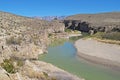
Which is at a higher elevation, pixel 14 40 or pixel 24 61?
pixel 24 61

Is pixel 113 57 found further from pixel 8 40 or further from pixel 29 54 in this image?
pixel 8 40

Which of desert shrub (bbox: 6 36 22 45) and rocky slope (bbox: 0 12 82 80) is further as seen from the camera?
desert shrub (bbox: 6 36 22 45)

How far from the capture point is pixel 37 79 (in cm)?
2597

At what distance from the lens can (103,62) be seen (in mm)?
49156

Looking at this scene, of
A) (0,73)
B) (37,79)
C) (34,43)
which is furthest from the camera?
(34,43)

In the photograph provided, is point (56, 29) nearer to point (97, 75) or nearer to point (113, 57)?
point (113, 57)

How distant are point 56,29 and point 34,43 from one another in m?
64.3

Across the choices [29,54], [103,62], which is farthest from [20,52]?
[103,62]

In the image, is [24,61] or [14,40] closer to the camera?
[24,61]

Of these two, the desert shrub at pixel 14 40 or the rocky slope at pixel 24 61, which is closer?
the rocky slope at pixel 24 61

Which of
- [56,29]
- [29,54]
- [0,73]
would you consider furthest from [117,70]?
[56,29]

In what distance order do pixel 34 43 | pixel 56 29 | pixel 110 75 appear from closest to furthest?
pixel 110 75
pixel 34 43
pixel 56 29

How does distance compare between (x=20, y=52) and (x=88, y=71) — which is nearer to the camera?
(x=88, y=71)

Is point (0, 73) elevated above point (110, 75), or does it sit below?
above
